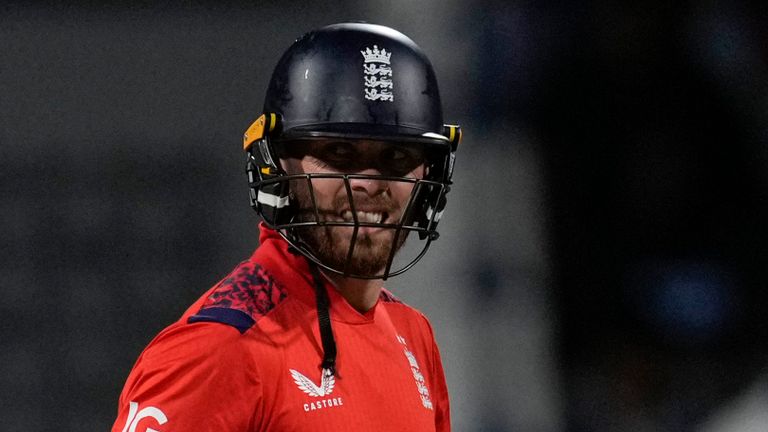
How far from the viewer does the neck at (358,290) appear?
1.44 metres

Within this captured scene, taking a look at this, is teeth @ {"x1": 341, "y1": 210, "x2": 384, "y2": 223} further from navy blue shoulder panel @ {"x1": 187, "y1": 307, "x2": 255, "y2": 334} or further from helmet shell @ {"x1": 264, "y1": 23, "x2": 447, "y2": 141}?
navy blue shoulder panel @ {"x1": 187, "y1": 307, "x2": 255, "y2": 334}

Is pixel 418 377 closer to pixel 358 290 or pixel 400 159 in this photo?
pixel 358 290

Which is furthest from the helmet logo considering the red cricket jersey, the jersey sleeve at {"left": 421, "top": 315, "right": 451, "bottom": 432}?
the jersey sleeve at {"left": 421, "top": 315, "right": 451, "bottom": 432}

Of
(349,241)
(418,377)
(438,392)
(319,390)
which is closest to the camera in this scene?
(319,390)

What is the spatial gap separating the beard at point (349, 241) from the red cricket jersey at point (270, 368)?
0.05m

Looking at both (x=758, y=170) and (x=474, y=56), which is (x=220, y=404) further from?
(x=758, y=170)

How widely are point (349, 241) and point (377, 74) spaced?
27 centimetres

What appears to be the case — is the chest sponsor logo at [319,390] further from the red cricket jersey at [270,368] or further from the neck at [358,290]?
the neck at [358,290]

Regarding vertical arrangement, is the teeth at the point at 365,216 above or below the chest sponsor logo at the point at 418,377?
above

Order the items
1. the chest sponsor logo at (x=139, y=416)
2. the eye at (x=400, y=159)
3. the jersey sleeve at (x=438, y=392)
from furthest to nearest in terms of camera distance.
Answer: the jersey sleeve at (x=438, y=392) < the eye at (x=400, y=159) < the chest sponsor logo at (x=139, y=416)

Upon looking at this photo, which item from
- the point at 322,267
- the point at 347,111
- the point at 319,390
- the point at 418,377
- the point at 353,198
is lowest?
the point at 418,377

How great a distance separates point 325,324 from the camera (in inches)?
52.7

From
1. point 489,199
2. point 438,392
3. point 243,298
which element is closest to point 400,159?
point 243,298

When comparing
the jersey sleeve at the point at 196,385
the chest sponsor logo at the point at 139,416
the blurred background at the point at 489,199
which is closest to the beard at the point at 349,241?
the jersey sleeve at the point at 196,385
